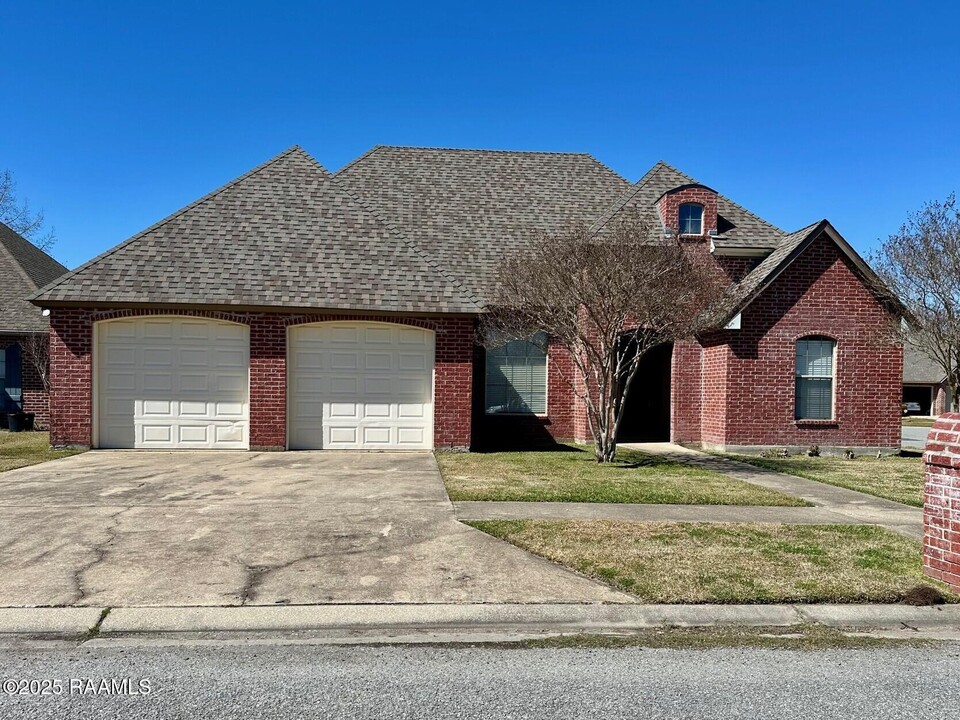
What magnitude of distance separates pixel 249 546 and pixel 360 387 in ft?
26.3


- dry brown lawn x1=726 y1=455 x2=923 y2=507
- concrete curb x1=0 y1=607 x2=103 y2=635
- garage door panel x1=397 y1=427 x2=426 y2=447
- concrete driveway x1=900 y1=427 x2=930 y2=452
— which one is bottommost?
concrete driveway x1=900 y1=427 x2=930 y2=452

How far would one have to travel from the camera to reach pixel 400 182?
21.0 m

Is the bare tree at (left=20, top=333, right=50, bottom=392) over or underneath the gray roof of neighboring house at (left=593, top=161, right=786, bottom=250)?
underneath

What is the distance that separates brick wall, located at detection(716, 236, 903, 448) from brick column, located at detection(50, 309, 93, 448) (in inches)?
522

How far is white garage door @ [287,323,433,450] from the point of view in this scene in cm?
1477

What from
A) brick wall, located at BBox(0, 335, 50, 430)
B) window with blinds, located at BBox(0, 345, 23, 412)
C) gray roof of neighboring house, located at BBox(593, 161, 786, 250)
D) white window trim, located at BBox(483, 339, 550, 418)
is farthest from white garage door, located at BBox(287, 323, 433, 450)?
window with blinds, located at BBox(0, 345, 23, 412)

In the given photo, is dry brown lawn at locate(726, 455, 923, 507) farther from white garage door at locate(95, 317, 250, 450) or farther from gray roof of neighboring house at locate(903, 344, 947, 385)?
gray roof of neighboring house at locate(903, 344, 947, 385)

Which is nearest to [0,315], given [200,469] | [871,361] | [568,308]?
[200,469]

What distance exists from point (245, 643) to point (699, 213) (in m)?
15.1

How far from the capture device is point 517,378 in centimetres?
1745

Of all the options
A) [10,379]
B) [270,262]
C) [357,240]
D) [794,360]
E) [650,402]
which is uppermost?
[357,240]

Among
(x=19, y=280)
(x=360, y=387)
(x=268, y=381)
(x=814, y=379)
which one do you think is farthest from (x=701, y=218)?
(x=19, y=280)

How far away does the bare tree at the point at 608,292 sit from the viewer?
472 inches

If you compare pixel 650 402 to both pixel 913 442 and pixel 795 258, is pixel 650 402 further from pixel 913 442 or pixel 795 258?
pixel 913 442
